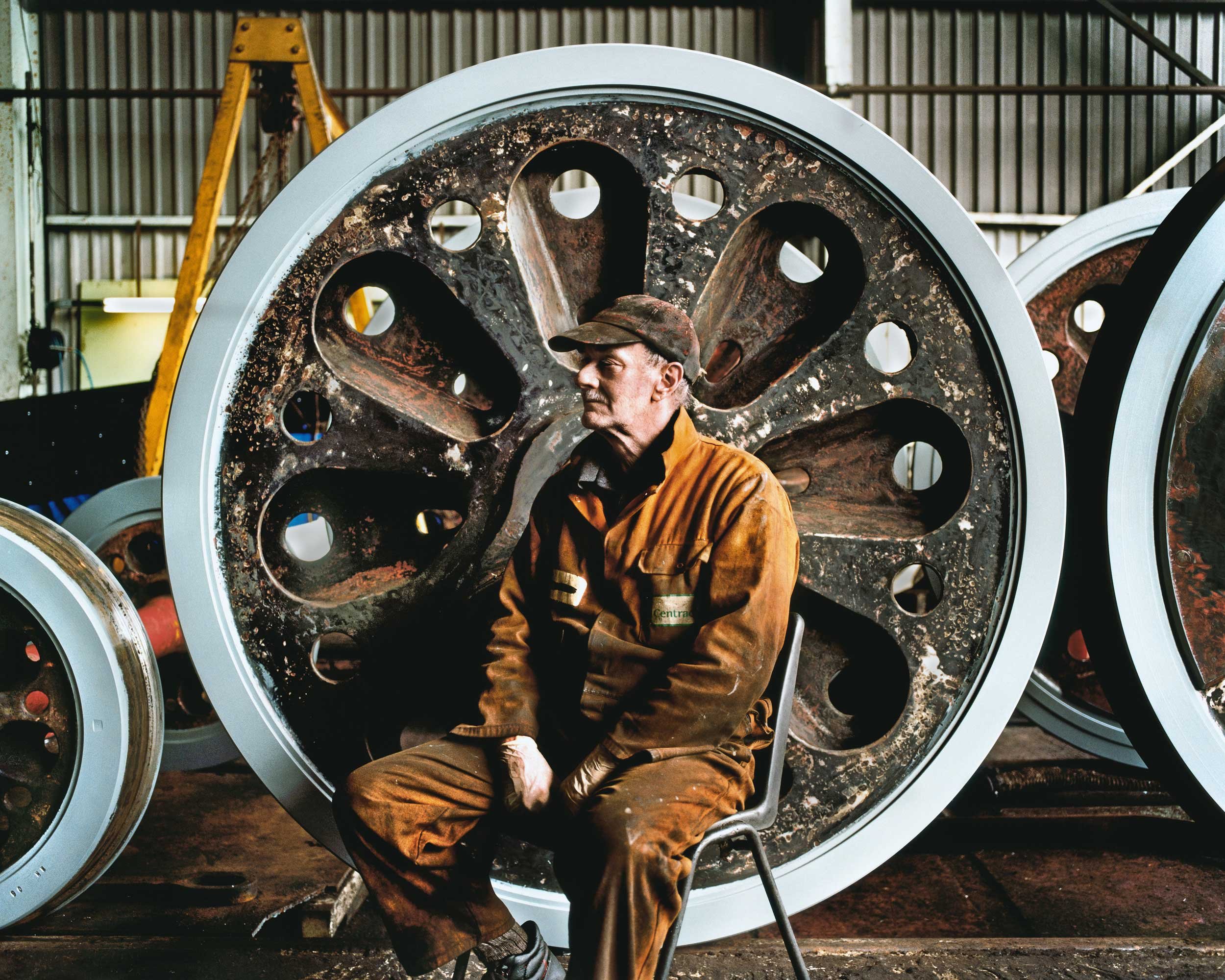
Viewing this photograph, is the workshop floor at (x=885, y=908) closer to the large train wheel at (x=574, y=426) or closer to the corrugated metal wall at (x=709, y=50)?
the large train wheel at (x=574, y=426)

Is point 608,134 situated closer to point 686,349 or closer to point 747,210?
point 747,210

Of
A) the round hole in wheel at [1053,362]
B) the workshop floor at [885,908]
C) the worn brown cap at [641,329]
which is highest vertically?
the round hole in wheel at [1053,362]

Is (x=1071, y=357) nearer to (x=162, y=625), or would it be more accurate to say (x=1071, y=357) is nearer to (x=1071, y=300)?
(x=1071, y=300)

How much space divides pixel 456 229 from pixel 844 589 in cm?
533

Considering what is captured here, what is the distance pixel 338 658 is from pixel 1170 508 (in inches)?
77.7

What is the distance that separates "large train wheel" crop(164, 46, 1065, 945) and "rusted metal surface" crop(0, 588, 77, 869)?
1.08 feet

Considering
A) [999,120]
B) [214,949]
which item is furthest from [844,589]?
[999,120]

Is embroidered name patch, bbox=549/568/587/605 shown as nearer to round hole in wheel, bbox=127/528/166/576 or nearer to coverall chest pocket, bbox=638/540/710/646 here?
coverall chest pocket, bbox=638/540/710/646

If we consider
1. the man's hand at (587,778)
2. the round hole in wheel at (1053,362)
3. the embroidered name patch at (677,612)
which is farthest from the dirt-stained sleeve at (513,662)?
the round hole in wheel at (1053,362)

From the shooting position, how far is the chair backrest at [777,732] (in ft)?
5.01

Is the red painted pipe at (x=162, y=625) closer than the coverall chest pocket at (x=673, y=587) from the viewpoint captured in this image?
No

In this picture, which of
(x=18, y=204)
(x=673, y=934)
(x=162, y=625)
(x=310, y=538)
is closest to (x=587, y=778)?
(x=673, y=934)

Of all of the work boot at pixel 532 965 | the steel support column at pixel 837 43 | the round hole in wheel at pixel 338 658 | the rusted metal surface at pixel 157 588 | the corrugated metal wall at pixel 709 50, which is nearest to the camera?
the work boot at pixel 532 965

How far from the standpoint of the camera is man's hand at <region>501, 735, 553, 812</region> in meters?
1.46
